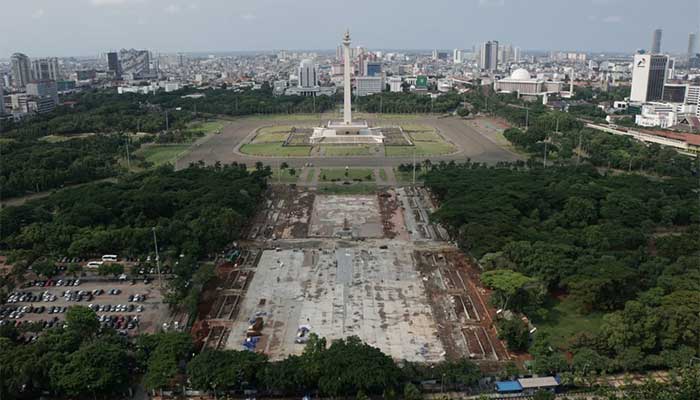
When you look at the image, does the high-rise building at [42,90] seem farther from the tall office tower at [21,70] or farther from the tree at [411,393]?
the tree at [411,393]

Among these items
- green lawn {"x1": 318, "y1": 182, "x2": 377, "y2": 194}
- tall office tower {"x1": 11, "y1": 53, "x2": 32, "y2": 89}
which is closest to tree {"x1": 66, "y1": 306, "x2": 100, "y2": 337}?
green lawn {"x1": 318, "y1": 182, "x2": 377, "y2": 194}

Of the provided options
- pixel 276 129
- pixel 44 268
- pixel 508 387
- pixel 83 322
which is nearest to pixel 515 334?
pixel 508 387

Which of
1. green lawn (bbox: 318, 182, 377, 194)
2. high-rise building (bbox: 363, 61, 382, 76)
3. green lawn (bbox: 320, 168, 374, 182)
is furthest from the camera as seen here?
high-rise building (bbox: 363, 61, 382, 76)

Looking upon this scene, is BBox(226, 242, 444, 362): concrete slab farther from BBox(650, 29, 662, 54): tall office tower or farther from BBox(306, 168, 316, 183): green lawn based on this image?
BBox(650, 29, 662, 54): tall office tower

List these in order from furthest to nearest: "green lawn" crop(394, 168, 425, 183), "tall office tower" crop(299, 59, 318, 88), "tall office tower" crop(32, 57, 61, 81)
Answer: "tall office tower" crop(299, 59, 318, 88) → "tall office tower" crop(32, 57, 61, 81) → "green lawn" crop(394, 168, 425, 183)

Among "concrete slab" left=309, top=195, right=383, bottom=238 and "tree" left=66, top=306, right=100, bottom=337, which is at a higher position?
"tree" left=66, top=306, right=100, bottom=337

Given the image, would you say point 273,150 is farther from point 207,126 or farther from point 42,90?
point 42,90

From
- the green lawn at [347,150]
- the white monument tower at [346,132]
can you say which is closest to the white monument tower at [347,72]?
the white monument tower at [346,132]
